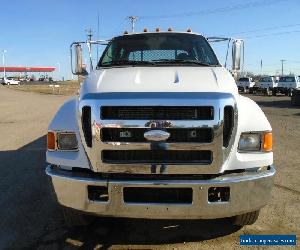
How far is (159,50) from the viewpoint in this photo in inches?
216

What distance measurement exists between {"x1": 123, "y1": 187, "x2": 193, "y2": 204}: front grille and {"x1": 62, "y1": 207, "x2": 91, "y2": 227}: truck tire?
2.54 ft

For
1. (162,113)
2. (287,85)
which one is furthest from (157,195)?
(287,85)

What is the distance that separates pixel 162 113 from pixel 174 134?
20 cm

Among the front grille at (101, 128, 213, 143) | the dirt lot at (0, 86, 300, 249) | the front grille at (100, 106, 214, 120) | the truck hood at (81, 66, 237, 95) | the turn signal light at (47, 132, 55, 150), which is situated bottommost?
the dirt lot at (0, 86, 300, 249)

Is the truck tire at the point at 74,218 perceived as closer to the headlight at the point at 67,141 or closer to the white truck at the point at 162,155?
the white truck at the point at 162,155

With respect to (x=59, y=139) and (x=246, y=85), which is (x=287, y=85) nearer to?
(x=246, y=85)

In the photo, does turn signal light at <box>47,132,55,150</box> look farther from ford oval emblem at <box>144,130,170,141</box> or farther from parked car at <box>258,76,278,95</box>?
parked car at <box>258,76,278,95</box>

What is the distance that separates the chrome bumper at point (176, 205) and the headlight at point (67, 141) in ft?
0.77

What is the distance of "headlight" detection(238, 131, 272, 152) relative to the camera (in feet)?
11.9

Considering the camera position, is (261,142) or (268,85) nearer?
(261,142)

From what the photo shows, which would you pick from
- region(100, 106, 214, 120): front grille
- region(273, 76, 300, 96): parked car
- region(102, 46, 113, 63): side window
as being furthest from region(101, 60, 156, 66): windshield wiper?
region(273, 76, 300, 96): parked car

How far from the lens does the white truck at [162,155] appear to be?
3.41 m

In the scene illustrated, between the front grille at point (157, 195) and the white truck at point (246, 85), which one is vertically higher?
the white truck at point (246, 85)

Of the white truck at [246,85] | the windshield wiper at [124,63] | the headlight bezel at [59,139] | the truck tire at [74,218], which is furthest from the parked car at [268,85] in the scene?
the headlight bezel at [59,139]
